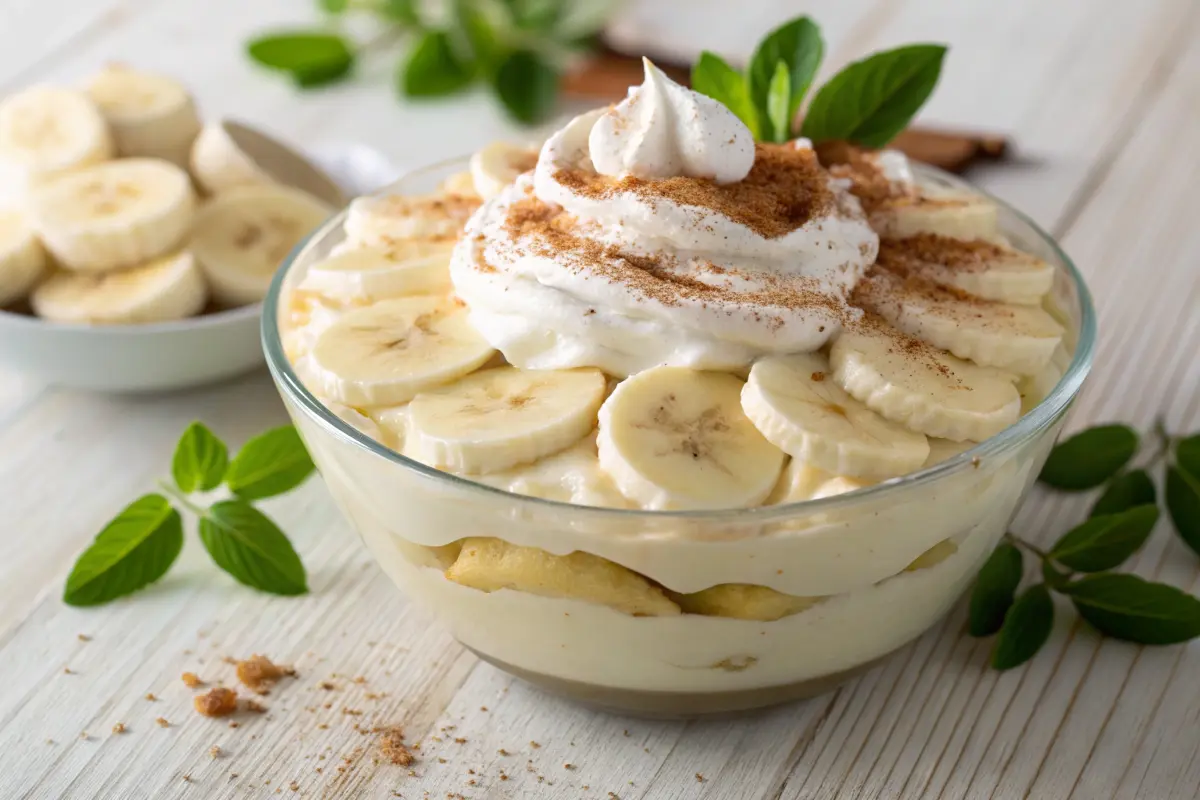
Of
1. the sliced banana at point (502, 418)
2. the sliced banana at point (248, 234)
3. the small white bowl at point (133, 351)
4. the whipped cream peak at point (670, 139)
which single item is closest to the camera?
the sliced banana at point (502, 418)

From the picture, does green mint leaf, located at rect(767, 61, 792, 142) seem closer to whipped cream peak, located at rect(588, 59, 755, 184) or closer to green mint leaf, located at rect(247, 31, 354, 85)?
whipped cream peak, located at rect(588, 59, 755, 184)

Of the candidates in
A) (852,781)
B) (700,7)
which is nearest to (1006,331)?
(852,781)

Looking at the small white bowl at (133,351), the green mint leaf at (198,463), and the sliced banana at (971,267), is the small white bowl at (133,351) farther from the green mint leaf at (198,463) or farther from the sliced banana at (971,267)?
the sliced banana at (971,267)

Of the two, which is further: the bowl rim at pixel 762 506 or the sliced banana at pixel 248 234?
the sliced banana at pixel 248 234

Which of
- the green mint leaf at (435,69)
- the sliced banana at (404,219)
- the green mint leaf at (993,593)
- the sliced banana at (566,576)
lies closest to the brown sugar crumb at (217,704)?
the sliced banana at (566,576)

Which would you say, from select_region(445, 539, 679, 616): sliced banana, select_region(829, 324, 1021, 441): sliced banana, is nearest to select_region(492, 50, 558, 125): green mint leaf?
select_region(829, 324, 1021, 441): sliced banana

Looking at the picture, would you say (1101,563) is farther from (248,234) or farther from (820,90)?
(248,234)

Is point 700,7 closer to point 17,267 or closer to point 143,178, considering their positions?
point 143,178
